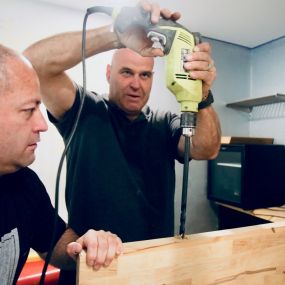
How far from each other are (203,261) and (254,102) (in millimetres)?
2175

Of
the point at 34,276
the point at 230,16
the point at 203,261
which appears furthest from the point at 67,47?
the point at 230,16

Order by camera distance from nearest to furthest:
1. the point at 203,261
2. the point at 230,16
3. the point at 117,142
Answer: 1. the point at 203,261
2. the point at 117,142
3. the point at 230,16

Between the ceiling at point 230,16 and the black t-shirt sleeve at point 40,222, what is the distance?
4.79 ft

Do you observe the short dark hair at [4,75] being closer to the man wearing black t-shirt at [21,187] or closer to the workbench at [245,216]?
the man wearing black t-shirt at [21,187]

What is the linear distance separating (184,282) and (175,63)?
1.43ft

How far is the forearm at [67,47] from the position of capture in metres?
0.82

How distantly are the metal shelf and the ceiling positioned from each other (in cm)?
55

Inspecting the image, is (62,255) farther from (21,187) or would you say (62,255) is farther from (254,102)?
(254,102)

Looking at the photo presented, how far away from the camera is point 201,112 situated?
0.91 meters

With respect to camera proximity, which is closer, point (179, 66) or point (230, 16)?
point (179, 66)

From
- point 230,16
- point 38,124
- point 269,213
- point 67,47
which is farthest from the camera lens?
point 230,16

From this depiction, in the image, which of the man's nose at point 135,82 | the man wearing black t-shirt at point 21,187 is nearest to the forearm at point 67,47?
the man wearing black t-shirt at point 21,187

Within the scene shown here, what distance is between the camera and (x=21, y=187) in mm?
809

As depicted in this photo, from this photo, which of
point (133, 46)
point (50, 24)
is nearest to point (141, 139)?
point (133, 46)
